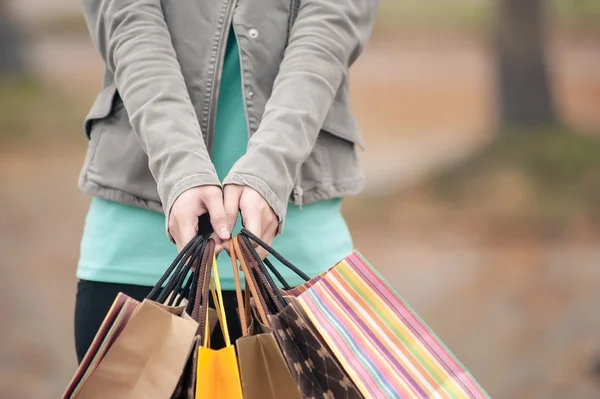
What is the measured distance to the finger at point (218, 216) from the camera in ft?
2.73

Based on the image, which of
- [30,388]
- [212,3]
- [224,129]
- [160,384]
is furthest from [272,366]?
[30,388]

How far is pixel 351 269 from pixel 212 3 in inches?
16.3

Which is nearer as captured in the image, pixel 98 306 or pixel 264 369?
pixel 264 369

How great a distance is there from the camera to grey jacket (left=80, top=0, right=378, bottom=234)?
95 cm

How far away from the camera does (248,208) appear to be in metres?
0.85

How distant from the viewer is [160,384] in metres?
0.74

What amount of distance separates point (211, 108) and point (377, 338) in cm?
37

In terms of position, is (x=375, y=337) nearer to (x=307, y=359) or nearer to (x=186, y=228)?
(x=307, y=359)

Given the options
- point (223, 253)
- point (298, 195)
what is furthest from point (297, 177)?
point (223, 253)

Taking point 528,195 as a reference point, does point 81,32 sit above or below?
above

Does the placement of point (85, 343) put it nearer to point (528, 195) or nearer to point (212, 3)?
point (212, 3)

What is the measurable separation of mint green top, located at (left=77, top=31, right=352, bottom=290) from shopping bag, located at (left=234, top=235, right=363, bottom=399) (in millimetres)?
275

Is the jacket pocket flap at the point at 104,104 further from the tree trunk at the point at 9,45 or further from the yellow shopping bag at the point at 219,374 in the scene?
the tree trunk at the point at 9,45

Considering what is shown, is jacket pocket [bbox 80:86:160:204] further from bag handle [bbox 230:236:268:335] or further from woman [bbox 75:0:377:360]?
bag handle [bbox 230:236:268:335]
